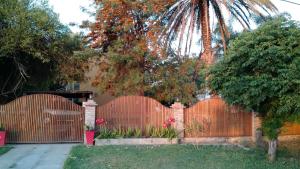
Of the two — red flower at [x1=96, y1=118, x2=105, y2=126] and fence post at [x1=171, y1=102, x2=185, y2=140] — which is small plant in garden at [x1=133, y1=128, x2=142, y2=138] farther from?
fence post at [x1=171, y1=102, x2=185, y2=140]

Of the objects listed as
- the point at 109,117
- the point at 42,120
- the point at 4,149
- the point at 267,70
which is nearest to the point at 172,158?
the point at 267,70

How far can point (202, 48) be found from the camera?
2053 cm

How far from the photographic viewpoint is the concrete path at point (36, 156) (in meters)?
11.1

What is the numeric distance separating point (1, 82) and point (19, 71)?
64.9 inches

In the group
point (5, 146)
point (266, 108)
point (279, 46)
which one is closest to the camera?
point (279, 46)

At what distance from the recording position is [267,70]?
11.2 metres

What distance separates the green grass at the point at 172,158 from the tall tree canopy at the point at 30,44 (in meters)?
6.12

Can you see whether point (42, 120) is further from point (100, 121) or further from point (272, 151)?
point (272, 151)

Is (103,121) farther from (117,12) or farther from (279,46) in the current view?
(279,46)

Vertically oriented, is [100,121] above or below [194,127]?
above

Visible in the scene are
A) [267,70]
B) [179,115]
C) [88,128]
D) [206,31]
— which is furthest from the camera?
[206,31]

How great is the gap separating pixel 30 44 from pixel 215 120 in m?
9.19

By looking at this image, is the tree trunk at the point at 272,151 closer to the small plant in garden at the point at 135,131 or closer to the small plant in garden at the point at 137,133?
the small plant in garden at the point at 135,131

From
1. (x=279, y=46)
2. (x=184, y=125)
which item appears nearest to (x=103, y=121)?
(x=184, y=125)
